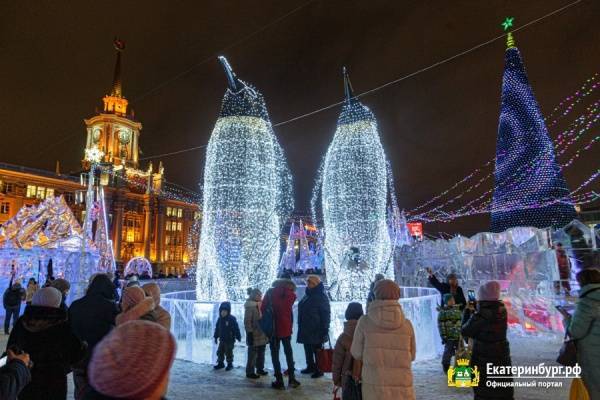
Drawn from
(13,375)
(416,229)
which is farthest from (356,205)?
(416,229)

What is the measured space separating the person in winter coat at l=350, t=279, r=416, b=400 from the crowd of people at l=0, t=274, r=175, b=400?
1.67 meters

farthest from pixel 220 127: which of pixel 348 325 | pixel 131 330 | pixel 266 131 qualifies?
pixel 131 330

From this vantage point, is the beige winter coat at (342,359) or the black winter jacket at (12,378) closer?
the black winter jacket at (12,378)

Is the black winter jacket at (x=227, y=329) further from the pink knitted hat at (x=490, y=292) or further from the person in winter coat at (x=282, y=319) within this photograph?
the pink knitted hat at (x=490, y=292)

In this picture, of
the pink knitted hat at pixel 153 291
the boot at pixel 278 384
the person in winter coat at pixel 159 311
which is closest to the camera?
the person in winter coat at pixel 159 311

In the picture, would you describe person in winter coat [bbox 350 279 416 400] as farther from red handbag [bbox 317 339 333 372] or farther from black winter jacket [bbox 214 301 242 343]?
black winter jacket [bbox 214 301 242 343]

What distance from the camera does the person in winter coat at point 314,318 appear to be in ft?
22.0

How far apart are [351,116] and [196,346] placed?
789 cm

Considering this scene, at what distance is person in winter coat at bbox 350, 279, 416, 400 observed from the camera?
3.40 meters

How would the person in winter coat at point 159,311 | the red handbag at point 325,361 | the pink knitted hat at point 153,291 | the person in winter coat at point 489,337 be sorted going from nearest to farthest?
the person in winter coat at point 489,337
the person in winter coat at point 159,311
the pink knitted hat at point 153,291
the red handbag at point 325,361

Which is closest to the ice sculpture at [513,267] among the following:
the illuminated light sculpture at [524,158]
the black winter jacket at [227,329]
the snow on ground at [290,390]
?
the snow on ground at [290,390]

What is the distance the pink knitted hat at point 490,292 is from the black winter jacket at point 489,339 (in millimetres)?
49

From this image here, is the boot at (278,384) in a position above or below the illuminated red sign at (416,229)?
below

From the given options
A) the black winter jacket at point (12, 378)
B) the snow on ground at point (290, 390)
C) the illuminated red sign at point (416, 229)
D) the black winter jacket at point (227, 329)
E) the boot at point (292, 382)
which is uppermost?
the illuminated red sign at point (416, 229)
